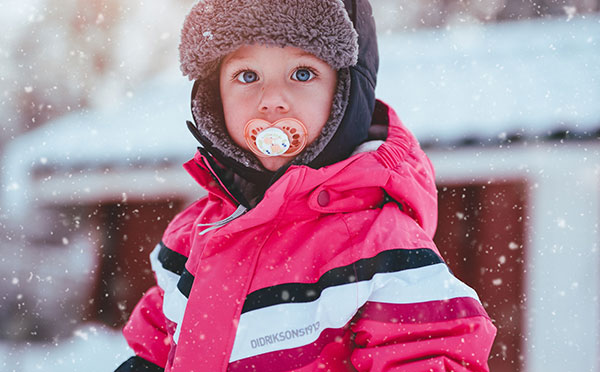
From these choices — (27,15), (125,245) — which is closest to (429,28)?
(125,245)

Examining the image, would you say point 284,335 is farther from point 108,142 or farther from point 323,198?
point 108,142

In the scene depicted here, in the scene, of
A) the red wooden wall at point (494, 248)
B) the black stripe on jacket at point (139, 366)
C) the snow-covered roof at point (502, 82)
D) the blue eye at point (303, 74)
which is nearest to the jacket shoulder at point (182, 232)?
the black stripe on jacket at point (139, 366)

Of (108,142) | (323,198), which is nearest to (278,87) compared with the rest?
(323,198)

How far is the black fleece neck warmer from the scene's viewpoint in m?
0.79

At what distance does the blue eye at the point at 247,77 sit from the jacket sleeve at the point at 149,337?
445 mm

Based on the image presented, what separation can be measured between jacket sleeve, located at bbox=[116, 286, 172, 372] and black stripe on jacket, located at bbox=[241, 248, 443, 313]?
0.31 metres

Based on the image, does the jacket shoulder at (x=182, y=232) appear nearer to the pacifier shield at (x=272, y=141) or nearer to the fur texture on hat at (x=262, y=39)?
the fur texture on hat at (x=262, y=39)

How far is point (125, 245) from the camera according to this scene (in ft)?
11.2

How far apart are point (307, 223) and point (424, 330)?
232 mm

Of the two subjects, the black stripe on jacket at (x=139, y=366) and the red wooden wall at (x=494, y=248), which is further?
the red wooden wall at (x=494, y=248)

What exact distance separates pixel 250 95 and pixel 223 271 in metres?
0.28

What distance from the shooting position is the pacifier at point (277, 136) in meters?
0.78

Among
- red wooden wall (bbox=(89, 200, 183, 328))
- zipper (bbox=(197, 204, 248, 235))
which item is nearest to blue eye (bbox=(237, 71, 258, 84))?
zipper (bbox=(197, 204, 248, 235))

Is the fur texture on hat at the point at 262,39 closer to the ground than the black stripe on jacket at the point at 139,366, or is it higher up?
higher up
